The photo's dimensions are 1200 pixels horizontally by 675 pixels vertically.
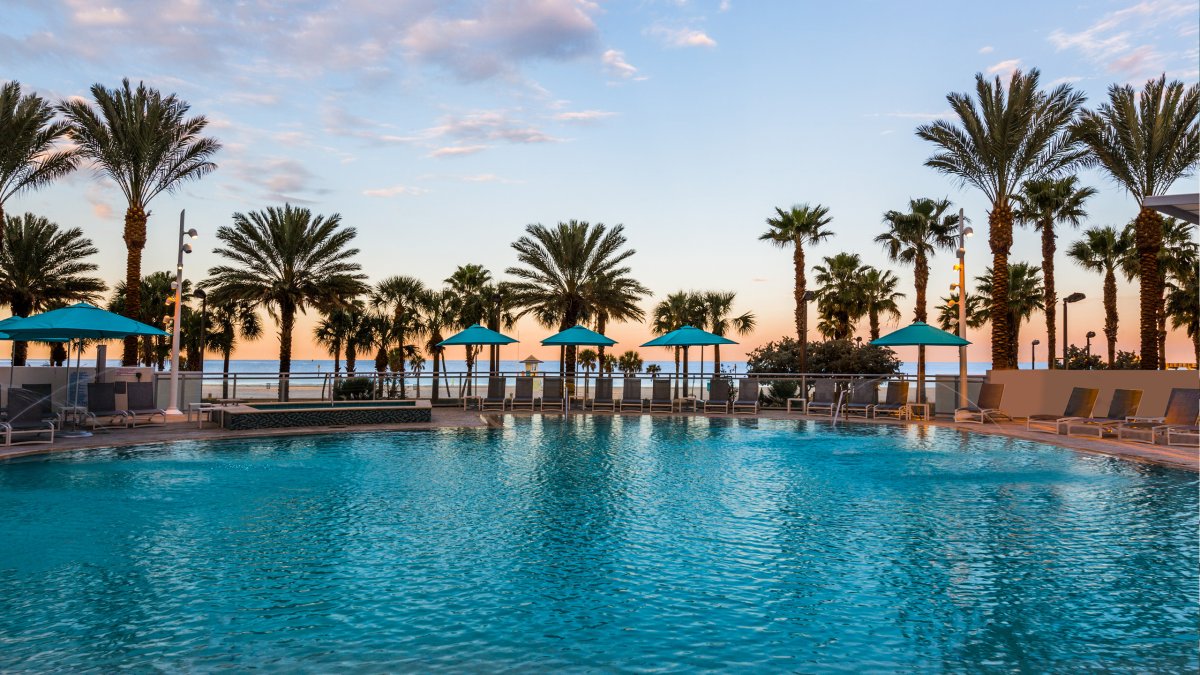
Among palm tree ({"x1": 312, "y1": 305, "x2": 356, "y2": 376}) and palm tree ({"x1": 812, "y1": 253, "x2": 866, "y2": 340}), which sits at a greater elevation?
palm tree ({"x1": 812, "y1": 253, "x2": 866, "y2": 340})

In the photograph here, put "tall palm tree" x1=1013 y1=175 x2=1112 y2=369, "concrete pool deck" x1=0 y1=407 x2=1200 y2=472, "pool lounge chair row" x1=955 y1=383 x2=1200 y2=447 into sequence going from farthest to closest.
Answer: "tall palm tree" x1=1013 y1=175 x2=1112 y2=369 < "pool lounge chair row" x1=955 y1=383 x2=1200 y2=447 < "concrete pool deck" x1=0 y1=407 x2=1200 y2=472

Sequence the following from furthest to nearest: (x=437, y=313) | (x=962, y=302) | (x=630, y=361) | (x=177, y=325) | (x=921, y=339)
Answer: (x=630, y=361)
(x=437, y=313)
(x=962, y=302)
(x=921, y=339)
(x=177, y=325)

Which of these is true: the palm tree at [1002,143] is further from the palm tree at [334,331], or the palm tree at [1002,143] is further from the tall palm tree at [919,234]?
the palm tree at [334,331]

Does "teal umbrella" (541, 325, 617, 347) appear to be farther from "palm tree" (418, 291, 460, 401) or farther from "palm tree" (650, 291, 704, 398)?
"palm tree" (650, 291, 704, 398)

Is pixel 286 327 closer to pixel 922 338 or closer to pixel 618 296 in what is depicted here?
pixel 618 296

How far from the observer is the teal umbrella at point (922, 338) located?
17906 millimetres

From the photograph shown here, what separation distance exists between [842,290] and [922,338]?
22.7m

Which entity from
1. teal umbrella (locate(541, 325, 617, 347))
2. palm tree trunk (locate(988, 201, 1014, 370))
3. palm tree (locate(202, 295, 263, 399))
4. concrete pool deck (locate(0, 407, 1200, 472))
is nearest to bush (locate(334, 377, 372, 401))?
concrete pool deck (locate(0, 407, 1200, 472))

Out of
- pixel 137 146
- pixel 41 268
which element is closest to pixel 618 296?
pixel 137 146

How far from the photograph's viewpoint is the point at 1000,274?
2172cm

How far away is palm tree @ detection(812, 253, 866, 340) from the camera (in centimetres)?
3997

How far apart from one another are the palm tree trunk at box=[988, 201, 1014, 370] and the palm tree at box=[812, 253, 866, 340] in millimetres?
18037

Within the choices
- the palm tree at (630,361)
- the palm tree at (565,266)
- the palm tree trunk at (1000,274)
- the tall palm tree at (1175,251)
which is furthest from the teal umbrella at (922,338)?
the palm tree at (630,361)

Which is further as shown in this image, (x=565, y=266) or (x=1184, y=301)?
(x=1184, y=301)
